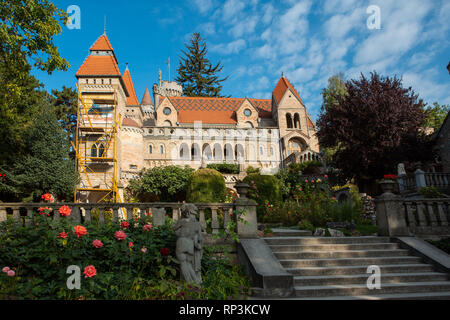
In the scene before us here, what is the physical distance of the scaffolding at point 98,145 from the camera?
91.4 feet

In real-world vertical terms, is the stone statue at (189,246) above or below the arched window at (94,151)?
below

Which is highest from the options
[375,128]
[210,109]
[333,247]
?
[210,109]

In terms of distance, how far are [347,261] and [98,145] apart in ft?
91.9

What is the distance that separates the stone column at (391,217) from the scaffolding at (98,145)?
22.9m

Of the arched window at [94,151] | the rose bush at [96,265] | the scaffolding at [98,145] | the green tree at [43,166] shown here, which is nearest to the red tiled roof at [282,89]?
the scaffolding at [98,145]

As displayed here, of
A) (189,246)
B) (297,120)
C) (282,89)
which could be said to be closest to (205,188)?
(189,246)

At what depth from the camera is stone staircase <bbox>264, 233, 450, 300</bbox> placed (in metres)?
5.83

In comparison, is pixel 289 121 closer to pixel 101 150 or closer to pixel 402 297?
pixel 101 150

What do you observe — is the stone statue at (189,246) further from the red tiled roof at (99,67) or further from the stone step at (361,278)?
the red tiled roof at (99,67)

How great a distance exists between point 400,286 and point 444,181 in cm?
1264

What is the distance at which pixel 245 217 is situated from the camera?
7.72 m
